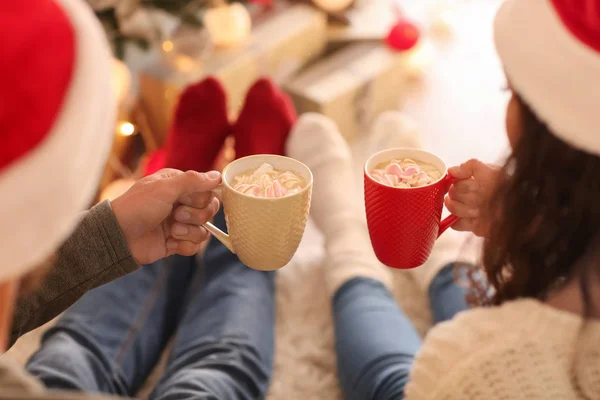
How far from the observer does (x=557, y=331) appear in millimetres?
560

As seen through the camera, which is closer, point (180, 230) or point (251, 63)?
point (180, 230)

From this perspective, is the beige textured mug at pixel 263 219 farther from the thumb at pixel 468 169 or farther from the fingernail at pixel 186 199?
the thumb at pixel 468 169

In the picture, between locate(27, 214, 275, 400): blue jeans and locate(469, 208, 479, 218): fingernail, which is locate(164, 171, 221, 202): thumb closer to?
locate(27, 214, 275, 400): blue jeans

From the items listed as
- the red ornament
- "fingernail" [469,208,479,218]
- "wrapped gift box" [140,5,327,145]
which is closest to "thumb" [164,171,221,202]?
"fingernail" [469,208,479,218]

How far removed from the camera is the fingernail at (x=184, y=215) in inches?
27.7

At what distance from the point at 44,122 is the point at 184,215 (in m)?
0.32

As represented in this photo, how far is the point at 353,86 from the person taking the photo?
1522 millimetres

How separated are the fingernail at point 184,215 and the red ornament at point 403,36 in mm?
1081

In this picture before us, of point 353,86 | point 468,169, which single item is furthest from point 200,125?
point 468,169

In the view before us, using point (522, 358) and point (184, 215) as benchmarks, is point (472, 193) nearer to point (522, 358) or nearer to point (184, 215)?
point (522, 358)

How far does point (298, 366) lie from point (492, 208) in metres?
0.47

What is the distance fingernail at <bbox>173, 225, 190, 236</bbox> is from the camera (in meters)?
0.72

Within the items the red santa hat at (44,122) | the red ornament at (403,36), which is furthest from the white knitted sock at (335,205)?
the red santa hat at (44,122)

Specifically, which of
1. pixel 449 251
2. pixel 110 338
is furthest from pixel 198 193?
pixel 449 251
